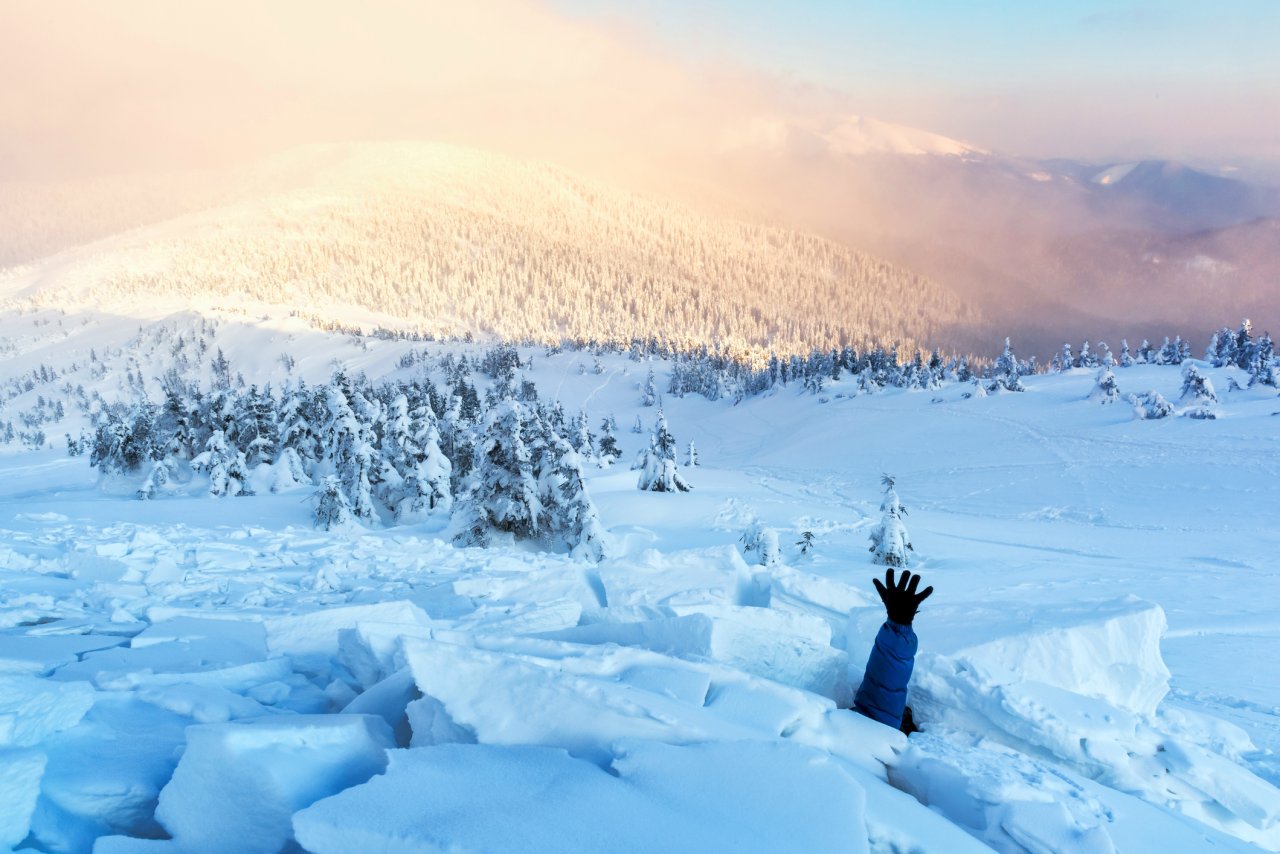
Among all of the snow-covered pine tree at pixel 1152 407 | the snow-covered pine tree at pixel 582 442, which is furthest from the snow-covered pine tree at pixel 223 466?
the snow-covered pine tree at pixel 1152 407

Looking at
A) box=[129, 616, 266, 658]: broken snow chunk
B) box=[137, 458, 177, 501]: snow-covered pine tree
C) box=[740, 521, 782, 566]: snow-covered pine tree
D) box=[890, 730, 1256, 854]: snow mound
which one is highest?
box=[890, 730, 1256, 854]: snow mound

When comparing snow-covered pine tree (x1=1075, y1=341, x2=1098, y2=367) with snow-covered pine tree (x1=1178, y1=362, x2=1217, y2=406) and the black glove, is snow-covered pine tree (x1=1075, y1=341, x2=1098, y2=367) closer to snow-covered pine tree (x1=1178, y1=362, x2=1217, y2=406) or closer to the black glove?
snow-covered pine tree (x1=1178, y1=362, x2=1217, y2=406)

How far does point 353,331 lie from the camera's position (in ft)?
591

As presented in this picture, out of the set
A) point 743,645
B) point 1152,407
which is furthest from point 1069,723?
point 1152,407

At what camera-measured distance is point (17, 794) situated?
246 cm

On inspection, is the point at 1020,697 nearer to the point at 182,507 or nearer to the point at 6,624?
the point at 6,624

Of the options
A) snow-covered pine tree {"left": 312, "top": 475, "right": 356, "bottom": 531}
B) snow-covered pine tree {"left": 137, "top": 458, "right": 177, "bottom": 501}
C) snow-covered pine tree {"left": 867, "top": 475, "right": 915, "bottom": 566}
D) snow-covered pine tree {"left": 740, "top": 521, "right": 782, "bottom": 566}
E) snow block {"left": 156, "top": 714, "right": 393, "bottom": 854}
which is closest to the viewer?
snow block {"left": 156, "top": 714, "right": 393, "bottom": 854}

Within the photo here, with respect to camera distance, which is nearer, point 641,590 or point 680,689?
point 680,689

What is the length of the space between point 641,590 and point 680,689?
3023mm

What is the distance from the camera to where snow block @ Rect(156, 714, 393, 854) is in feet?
8.29

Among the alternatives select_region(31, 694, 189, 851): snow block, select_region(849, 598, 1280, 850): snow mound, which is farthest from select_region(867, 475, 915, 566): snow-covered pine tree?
select_region(31, 694, 189, 851): snow block

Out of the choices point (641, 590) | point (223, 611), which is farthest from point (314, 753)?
point (223, 611)

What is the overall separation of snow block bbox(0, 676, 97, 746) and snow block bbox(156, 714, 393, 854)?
92 centimetres

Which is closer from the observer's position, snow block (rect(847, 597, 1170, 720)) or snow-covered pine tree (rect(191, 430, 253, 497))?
snow block (rect(847, 597, 1170, 720))
